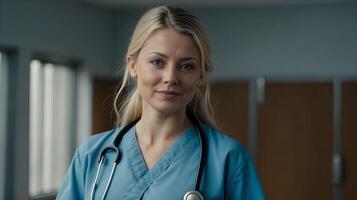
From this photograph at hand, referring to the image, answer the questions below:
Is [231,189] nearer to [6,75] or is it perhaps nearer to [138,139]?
[138,139]

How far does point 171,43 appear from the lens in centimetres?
107

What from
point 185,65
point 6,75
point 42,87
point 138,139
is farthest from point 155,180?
point 42,87

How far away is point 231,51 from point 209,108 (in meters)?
3.70

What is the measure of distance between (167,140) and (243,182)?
7.3 inches

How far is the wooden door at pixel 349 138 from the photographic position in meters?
4.66

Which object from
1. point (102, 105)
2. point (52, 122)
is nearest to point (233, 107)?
point (102, 105)

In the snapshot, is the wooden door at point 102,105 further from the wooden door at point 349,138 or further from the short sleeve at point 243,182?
the short sleeve at point 243,182

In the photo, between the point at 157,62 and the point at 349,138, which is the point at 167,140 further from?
the point at 349,138

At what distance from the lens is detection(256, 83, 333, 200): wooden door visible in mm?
4762

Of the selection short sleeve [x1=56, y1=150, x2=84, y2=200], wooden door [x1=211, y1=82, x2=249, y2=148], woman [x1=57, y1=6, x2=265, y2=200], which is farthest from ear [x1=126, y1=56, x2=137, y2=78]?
wooden door [x1=211, y1=82, x2=249, y2=148]

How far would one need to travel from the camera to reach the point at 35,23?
4145mm

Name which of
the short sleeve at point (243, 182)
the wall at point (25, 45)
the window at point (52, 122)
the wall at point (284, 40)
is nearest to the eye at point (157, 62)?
the short sleeve at point (243, 182)

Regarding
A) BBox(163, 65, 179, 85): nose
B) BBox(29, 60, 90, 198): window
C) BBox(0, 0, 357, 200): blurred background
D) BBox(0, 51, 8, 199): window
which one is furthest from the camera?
BBox(0, 0, 357, 200): blurred background

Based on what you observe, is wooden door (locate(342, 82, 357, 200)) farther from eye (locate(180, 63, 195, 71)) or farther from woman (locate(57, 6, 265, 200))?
eye (locate(180, 63, 195, 71))
